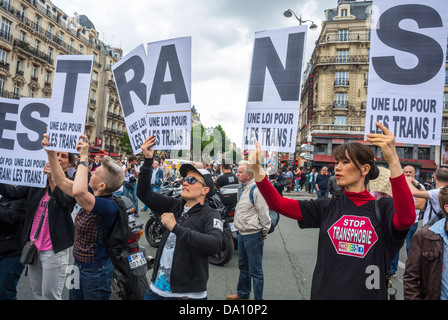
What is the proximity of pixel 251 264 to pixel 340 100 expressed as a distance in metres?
34.9

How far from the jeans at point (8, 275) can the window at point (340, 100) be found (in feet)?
118

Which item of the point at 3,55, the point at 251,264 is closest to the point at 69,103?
the point at 251,264

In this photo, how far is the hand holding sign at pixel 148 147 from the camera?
8.99 ft

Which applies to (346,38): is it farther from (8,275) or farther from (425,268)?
(8,275)

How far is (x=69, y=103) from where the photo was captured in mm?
3117

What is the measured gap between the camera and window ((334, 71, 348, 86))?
34.9 metres

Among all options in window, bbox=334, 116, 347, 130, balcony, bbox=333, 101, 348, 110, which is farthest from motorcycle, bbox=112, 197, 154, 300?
balcony, bbox=333, 101, 348, 110

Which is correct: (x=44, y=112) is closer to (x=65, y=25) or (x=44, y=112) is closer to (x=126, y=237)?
(x=126, y=237)

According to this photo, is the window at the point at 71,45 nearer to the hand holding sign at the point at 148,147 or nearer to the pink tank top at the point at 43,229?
the pink tank top at the point at 43,229

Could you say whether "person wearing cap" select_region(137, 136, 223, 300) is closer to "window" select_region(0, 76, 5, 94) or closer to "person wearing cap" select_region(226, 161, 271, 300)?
"person wearing cap" select_region(226, 161, 271, 300)

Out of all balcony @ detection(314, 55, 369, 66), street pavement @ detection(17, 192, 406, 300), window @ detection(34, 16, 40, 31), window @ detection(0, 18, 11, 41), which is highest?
window @ detection(34, 16, 40, 31)

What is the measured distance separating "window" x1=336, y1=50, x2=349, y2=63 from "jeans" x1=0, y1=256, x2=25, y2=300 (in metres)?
38.2

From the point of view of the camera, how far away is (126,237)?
103 inches
